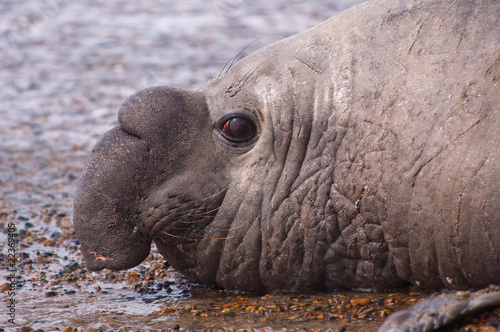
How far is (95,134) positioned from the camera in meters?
9.47

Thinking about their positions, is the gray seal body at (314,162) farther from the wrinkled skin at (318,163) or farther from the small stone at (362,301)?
the small stone at (362,301)

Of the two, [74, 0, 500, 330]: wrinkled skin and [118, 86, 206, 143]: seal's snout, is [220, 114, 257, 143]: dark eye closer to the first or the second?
[74, 0, 500, 330]: wrinkled skin

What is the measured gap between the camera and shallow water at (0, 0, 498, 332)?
4.50m

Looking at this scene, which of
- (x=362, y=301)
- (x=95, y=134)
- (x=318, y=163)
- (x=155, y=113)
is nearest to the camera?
(x=362, y=301)

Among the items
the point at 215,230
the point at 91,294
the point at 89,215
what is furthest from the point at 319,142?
the point at 91,294

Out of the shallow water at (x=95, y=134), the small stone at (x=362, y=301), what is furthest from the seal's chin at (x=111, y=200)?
the small stone at (x=362, y=301)

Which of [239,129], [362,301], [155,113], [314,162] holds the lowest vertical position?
[362,301]

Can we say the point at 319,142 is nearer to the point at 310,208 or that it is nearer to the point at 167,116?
the point at 310,208

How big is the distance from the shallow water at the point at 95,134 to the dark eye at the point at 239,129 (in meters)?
1.04

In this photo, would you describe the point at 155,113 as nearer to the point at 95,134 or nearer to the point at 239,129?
the point at 239,129

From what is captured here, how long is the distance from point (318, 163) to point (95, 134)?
5485mm

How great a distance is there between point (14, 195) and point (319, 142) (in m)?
4.17

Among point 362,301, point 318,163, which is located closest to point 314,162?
point 318,163

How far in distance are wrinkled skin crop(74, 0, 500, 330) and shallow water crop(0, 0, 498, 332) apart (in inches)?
11.1
